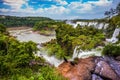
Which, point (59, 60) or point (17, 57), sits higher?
point (17, 57)

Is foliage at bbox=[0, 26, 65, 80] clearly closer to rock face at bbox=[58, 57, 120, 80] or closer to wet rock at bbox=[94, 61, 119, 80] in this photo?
rock face at bbox=[58, 57, 120, 80]

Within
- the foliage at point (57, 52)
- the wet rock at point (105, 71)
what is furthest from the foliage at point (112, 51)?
the foliage at point (57, 52)

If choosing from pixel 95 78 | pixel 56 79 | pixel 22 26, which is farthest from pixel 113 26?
pixel 22 26

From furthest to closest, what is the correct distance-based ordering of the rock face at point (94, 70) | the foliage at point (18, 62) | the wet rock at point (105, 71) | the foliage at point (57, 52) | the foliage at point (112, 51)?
the foliage at point (57, 52), the foliage at point (112, 51), the foliage at point (18, 62), the rock face at point (94, 70), the wet rock at point (105, 71)

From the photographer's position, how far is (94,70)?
17.7 metres

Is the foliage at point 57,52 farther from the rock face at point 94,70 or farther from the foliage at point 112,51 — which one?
the rock face at point 94,70

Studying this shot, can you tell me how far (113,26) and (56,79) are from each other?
3089 centimetres

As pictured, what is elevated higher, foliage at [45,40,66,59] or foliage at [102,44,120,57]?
Answer: foliage at [102,44,120,57]

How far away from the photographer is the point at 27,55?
20.9 metres

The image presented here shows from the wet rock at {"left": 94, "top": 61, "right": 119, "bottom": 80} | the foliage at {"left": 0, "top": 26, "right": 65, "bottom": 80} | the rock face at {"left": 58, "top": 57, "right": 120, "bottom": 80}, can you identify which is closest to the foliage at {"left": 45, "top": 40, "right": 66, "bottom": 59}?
the foliage at {"left": 0, "top": 26, "right": 65, "bottom": 80}

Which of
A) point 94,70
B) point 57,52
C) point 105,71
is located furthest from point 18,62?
point 105,71

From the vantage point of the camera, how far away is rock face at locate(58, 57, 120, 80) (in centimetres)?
1691

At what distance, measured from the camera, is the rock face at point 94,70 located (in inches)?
666

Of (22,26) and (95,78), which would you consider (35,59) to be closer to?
(95,78)
